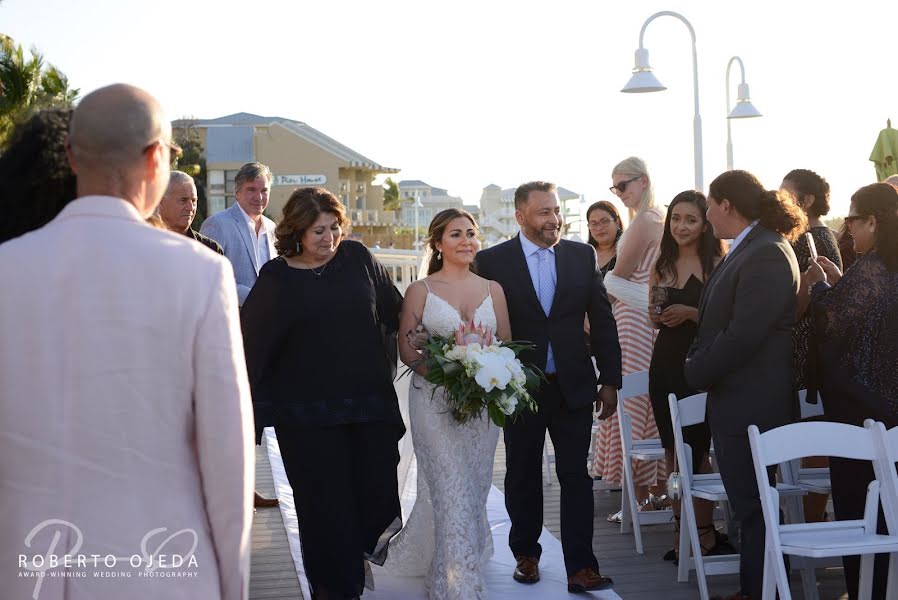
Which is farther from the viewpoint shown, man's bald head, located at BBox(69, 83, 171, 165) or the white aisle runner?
the white aisle runner

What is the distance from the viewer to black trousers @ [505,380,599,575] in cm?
631

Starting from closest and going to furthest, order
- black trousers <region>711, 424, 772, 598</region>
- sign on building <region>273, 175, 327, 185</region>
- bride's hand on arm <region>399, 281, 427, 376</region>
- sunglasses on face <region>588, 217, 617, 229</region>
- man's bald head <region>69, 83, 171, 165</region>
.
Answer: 1. man's bald head <region>69, 83, 171, 165</region>
2. black trousers <region>711, 424, 772, 598</region>
3. bride's hand on arm <region>399, 281, 427, 376</region>
4. sunglasses on face <region>588, 217, 617, 229</region>
5. sign on building <region>273, 175, 327, 185</region>

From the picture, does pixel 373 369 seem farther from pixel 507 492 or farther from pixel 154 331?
pixel 154 331

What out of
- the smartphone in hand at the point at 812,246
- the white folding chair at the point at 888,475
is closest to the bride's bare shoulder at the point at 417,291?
the smartphone in hand at the point at 812,246

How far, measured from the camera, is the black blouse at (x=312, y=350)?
580 centimetres

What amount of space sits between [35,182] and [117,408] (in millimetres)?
905

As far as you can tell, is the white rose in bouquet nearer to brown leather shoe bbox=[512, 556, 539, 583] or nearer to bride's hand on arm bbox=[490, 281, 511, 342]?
bride's hand on arm bbox=[490, 281, 511, 342]

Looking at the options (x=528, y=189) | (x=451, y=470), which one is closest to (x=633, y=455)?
(x=451, y=470)

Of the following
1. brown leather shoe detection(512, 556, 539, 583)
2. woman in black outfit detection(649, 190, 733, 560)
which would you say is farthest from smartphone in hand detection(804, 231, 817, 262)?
brown leather shoe detection(512, 556, 539, 583)

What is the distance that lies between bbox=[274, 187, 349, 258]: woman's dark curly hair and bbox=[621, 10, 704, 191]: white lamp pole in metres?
7.99

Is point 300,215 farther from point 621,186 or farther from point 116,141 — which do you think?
point 116,141

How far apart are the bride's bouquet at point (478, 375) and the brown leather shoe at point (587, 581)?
3.59 ft

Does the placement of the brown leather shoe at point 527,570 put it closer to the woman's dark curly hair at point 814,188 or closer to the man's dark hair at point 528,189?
the man's dark hair at point 528,189

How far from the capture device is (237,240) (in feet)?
27.2
